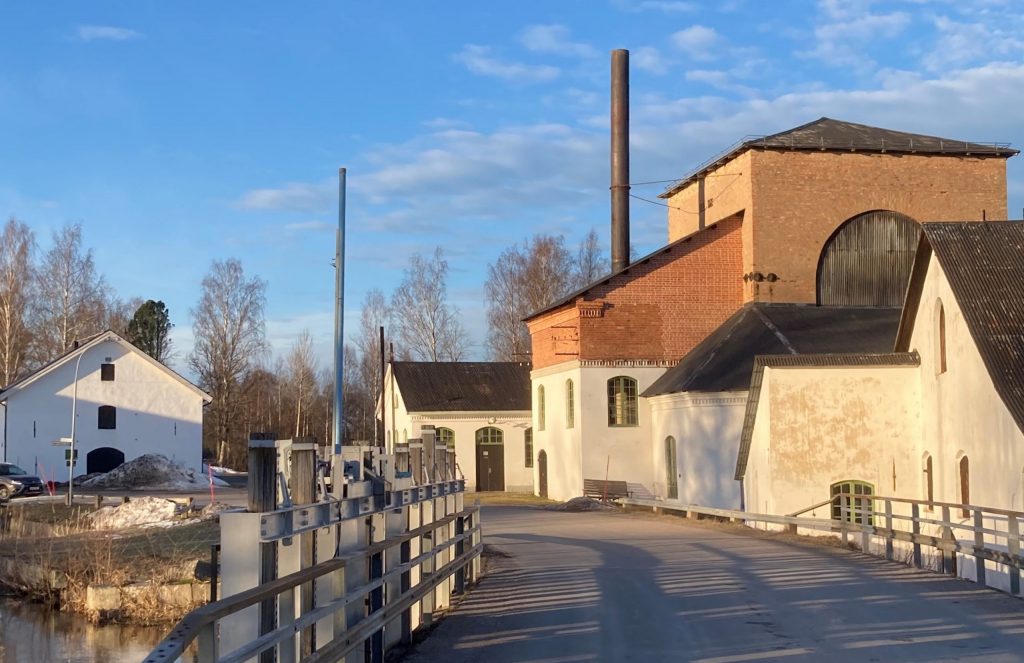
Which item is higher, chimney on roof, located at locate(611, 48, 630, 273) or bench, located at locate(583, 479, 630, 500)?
chimney on roof, located at locate(611, 48, 630, 273)

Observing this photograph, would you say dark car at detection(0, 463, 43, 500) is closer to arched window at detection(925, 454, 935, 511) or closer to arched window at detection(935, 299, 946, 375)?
arched window at detection(925, 454, 935, 511)

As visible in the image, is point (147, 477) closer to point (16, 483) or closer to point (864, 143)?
point (16, 483)

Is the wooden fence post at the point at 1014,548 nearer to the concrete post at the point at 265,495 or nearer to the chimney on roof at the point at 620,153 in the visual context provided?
the concrete post at the point at 265,495

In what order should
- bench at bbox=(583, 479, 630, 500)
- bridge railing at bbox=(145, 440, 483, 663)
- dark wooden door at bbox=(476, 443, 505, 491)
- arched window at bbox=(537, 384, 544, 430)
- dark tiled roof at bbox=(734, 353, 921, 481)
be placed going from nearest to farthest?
bridge railing at bbox=(145, 440, 483, 663), dark tiled roof at bbox=(734, 353, 921, 481), bench at bbox=(583, 479, 630, 500), arched window at bbox=(537, 384, 544, 430), dark wooden door at bbox=(476, 443, 505, 491)

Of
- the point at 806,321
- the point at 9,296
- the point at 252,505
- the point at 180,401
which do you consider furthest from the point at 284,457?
the point at 9,296

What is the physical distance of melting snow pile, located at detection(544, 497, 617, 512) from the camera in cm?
4067

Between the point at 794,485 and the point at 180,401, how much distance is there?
1555 inches

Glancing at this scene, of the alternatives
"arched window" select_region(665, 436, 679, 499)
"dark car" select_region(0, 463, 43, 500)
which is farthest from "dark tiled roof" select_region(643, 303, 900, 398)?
"dark car" select_region(0, 463, 43, 500)

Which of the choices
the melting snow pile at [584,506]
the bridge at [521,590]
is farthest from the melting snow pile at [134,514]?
the bridge at [521,590]

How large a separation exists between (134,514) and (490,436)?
74.5 ft

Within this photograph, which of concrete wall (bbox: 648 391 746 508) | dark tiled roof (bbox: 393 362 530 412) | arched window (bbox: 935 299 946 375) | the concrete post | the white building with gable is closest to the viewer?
the concrete post

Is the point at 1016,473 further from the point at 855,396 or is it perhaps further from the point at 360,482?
the point at 360,482

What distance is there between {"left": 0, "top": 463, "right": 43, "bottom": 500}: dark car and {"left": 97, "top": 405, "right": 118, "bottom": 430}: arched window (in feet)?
28.1

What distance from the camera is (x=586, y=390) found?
45.2m
